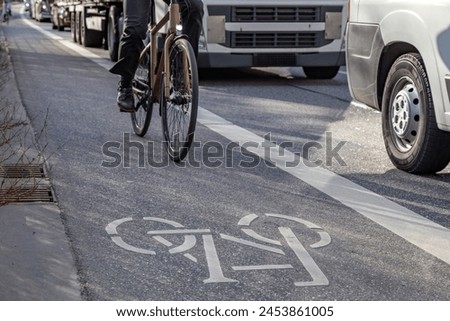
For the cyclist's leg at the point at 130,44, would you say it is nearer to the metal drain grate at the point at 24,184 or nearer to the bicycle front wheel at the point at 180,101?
the bicycle front wheel at the point at 180,101

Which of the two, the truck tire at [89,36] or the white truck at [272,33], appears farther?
the truck tire at [89,36]

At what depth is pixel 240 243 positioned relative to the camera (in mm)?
Result: 4797

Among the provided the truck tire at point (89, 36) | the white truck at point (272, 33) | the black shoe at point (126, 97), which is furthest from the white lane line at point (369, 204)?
the truck tire at point (89, 36)

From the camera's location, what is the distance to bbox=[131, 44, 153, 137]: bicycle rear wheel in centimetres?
742

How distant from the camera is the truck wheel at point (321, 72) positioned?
14.5 m

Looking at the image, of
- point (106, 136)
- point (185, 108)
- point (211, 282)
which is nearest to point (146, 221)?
point (211, 282)

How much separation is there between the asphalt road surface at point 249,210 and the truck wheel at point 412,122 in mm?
161

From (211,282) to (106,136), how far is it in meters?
4.25

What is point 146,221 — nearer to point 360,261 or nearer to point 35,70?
point 360,261

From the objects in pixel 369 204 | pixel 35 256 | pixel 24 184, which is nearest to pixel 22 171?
pixel 24 184

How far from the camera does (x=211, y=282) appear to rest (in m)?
4.15

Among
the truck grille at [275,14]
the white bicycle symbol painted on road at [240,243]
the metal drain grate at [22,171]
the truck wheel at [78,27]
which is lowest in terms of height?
the truck wheel at [78,27]

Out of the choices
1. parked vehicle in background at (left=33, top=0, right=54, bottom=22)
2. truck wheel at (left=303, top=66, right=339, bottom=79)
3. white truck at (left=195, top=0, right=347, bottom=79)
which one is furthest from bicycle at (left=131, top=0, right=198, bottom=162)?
parked vehicle in background at (left=33, top=0, right=54, bottom=22)

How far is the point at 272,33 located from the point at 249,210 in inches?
317
